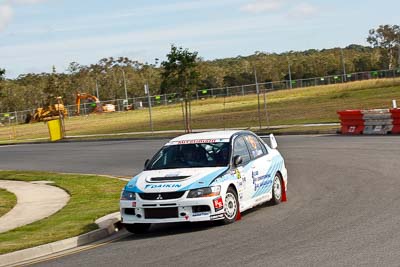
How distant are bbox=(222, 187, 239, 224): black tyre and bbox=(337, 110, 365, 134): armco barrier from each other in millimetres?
19837

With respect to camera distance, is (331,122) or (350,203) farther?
(331,122)

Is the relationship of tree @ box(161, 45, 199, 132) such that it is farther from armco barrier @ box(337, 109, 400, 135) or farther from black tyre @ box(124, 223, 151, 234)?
black tyre @ box(124, 223, 151, 234)

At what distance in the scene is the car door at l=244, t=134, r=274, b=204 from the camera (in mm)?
13164

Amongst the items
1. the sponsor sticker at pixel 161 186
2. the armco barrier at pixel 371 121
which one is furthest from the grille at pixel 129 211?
the armco barrier at pixel 371 121

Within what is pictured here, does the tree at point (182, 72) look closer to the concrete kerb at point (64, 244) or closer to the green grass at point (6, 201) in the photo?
the green grass at point (6, 201)

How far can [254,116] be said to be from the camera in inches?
1960

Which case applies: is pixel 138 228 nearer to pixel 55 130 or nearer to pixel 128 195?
pixel 128 195

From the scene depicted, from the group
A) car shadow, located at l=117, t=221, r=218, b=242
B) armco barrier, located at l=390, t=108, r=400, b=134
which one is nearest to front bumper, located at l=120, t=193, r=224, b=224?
car shadow, located at l=117, t=221, r=218, b=242

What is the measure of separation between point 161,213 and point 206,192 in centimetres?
74

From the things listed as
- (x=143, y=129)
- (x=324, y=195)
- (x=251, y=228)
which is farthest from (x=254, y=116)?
(x=251, y=228)

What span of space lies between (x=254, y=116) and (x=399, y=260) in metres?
41.4

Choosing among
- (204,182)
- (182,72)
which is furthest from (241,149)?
(182,72)

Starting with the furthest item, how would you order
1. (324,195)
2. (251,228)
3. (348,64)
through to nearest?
(348,64) → (324,195) → (251,228)

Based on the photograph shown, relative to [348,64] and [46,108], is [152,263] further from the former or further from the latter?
[348,64]
